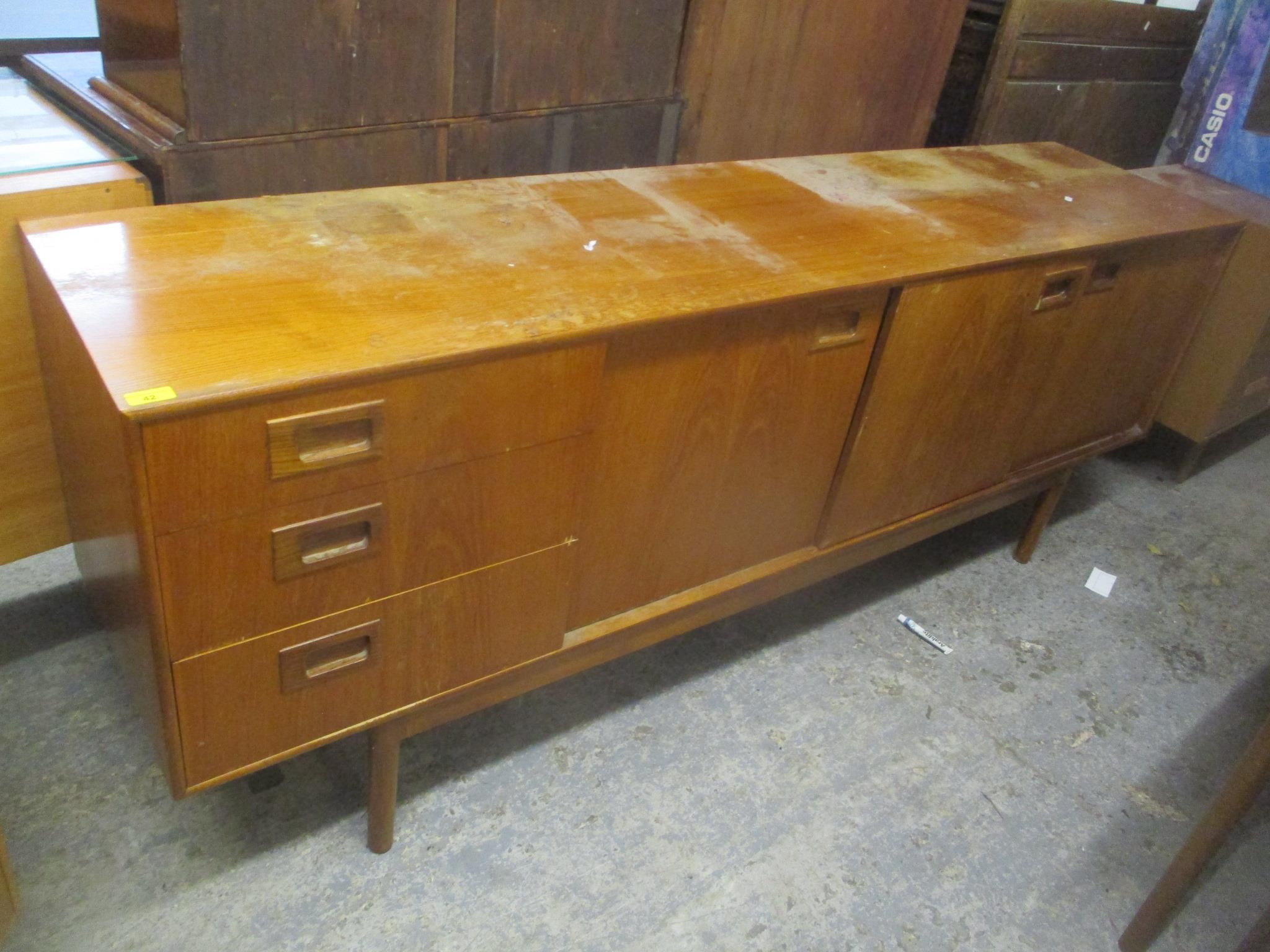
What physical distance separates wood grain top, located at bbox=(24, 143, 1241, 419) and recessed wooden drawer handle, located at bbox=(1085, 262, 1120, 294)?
0.06m

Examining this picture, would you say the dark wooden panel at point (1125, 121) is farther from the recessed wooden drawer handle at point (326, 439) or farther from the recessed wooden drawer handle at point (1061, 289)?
the recessed wooden drawer handle at point (326, 439)

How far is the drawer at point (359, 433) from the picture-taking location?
90cm

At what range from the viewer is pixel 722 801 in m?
1.56

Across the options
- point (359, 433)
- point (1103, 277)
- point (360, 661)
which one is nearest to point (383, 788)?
point (360, 661)

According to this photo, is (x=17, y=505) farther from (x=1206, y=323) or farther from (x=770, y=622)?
(x=1206, y=323)

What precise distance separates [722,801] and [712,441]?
0.59 m

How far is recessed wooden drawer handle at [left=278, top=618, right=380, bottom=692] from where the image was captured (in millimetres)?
1102

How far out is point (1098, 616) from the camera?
2.09 m

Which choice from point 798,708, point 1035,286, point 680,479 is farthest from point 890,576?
point 680,479

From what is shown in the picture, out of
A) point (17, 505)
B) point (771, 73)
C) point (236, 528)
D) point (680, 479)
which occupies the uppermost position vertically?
point (771, 73)

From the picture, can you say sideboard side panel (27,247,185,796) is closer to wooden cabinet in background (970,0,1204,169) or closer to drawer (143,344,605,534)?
drawer (143,344,605,534)

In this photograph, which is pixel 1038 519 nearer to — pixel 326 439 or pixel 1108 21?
pixel 1108 21

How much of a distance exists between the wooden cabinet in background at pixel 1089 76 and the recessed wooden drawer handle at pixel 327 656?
6.51 ft

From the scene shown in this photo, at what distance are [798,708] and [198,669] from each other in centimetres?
104
